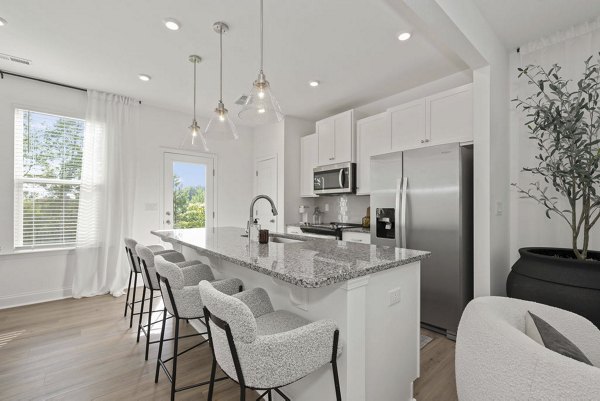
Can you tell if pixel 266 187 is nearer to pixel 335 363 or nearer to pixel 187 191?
pixel 187 191

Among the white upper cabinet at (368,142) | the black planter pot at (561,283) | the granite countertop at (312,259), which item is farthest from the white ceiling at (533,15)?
the granite countertop at (312,259)

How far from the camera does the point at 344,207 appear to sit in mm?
4672

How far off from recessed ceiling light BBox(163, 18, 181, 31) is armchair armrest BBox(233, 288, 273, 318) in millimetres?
2205

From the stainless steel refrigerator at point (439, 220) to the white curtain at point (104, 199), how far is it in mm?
3587

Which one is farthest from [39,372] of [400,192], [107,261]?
[400,192]

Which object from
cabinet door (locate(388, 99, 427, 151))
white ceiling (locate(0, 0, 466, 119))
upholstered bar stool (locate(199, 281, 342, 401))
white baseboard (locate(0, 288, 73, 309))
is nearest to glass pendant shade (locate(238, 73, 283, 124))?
white ceiling (locate(0, 0, 466, 119))

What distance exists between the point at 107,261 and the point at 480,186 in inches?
177

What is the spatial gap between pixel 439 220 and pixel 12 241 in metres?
4.79

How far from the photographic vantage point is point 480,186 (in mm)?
2465

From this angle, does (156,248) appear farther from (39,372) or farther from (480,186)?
(480,186)

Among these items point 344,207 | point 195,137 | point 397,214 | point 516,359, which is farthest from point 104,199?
point 516,359

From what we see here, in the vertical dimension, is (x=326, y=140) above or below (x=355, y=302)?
above

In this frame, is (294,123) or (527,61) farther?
(294,123)

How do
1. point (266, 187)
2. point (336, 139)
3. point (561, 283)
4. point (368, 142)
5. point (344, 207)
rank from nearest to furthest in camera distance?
point (561, 283)
point (368, 142)
point (336, 139)
point (344, 207)
point (266, 187)
